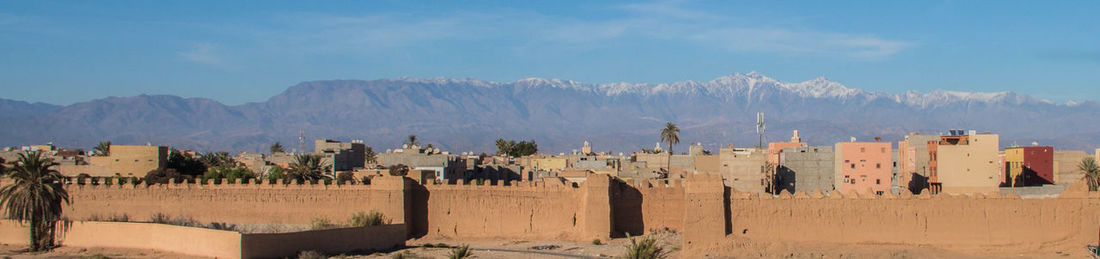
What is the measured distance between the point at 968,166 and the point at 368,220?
3148cm

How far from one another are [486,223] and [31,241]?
1640 centimetres

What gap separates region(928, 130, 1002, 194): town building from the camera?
59662 mm

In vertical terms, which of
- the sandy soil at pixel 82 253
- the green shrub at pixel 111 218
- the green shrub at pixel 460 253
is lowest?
the sandy soil at pixel 82 253

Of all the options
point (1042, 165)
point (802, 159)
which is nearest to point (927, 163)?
point (802, 159)

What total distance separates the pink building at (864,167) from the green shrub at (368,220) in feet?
81.6

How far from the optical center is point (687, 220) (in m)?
40.0

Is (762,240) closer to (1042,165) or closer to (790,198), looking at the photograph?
(790,198)

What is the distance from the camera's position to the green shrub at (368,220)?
146ft

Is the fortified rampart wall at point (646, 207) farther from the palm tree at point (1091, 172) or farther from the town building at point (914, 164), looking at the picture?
the palm tree at point (1091, 172)

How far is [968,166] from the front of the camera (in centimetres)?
6075

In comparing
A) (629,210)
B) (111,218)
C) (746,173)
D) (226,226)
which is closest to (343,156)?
(111,218)

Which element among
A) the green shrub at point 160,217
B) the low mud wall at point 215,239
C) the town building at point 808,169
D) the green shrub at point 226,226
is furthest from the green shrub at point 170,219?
the town building at point 808,169

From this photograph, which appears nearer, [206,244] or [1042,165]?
[206,244]

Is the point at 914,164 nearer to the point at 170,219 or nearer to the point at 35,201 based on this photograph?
the point at 170,219
